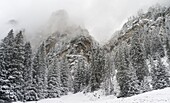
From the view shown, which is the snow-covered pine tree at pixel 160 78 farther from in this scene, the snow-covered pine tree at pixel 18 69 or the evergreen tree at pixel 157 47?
the evergreen tree at pixel 157 47

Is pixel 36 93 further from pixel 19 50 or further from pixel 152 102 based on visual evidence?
pixel 152 102

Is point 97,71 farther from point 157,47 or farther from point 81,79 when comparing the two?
point 157,47

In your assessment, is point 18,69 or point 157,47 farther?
point 157,47

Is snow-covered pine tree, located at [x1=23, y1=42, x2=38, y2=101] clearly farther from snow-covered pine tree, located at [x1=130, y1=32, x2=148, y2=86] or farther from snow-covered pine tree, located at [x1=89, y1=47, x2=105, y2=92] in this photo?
snow-covered pine tree, located at [x1=89, y1=47, x2=105, y2=92]

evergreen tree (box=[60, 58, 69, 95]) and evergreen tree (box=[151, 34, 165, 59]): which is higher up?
evergreen tree (box=[151, 34, 165, 59])

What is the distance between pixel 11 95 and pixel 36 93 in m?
11.7

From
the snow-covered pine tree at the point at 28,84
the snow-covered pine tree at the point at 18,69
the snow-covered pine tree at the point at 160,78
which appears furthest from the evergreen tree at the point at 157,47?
the snow-covered pine tree at the point at 18,69

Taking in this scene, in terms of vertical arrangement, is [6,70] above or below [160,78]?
above

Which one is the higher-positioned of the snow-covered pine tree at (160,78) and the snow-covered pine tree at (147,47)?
the snow-covered pine tree at (147,47)

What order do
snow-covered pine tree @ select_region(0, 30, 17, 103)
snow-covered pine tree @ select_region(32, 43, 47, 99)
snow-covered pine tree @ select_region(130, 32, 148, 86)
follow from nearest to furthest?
1. snow-covered pine tree @ select_region(0, 30, 17, 103)
2. snow-covered pine tree @ select_region(32, 43, 47, 99)
3. snow-covered pine tree @ select_region(130, 32, 148, 86)

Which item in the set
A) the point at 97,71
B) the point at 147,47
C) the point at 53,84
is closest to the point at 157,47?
the point at 147,47

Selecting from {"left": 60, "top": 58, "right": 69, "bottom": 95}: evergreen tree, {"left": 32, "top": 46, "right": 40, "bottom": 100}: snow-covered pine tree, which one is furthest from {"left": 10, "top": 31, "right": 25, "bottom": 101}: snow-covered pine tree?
{"left": 60, "top": 58, "right": 69, "bottom": 95}: evergreen tree

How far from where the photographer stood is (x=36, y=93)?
4819 centimetres

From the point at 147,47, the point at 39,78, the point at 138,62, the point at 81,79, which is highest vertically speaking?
the point at 147,47
